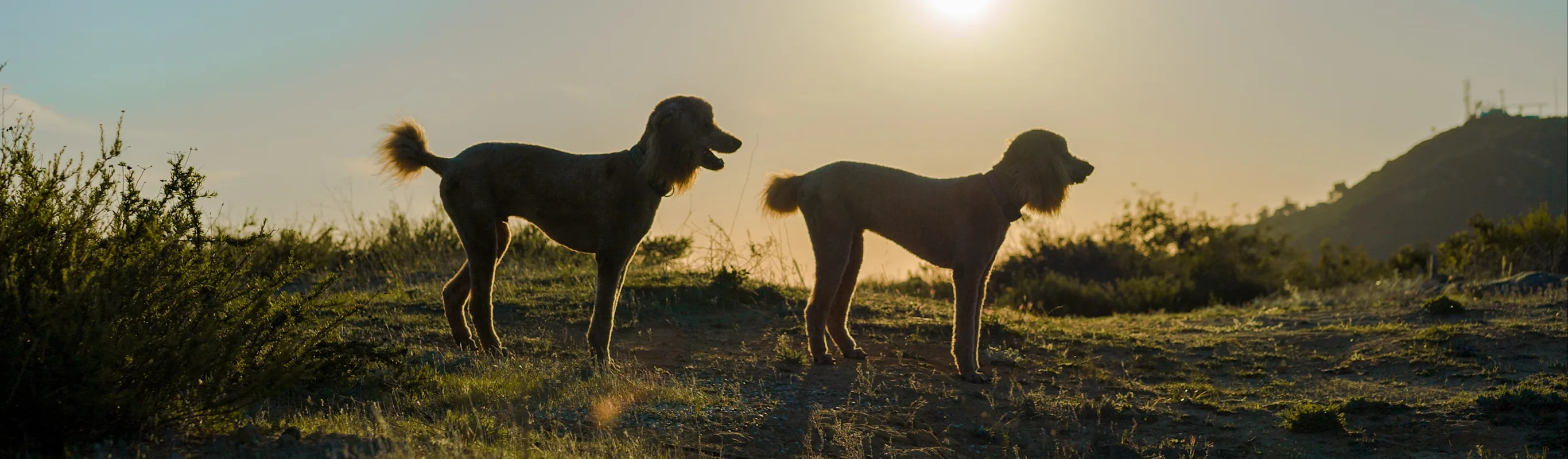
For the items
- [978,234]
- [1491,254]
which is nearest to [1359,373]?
[978,234]

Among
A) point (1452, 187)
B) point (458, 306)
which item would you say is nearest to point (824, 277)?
point (458, 306)

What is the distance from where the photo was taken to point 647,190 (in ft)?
24.2

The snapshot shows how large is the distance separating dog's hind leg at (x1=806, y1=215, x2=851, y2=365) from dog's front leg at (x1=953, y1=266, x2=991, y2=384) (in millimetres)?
821

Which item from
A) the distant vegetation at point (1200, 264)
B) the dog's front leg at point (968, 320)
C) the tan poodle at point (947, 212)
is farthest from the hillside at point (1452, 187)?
the dog's front leg at point (968, 320)

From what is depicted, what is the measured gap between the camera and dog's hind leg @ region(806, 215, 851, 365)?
26.6ft

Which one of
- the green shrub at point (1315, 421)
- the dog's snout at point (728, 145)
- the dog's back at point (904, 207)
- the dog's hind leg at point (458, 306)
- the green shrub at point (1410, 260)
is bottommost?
the green shrub at point (1315, 421)

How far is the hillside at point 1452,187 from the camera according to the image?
51.3 metres

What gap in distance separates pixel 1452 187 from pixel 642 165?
59161mm

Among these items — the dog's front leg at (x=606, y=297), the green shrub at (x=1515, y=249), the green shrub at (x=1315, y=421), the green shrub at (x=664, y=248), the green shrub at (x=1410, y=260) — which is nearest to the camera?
the green shrub at (x=1315, y=421)

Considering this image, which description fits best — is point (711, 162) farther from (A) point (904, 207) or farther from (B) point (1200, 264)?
(B) point (1200, 264)

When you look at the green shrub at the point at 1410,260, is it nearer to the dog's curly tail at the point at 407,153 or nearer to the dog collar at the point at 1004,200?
the dog collar at the point at 1004,200

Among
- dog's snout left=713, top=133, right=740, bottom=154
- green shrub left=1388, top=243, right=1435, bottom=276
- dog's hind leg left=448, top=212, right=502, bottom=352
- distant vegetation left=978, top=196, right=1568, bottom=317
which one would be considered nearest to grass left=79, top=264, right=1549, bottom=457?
dog's hind leg left=448, top=212, right=502, bottom=352

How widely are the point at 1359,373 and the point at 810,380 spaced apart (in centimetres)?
490

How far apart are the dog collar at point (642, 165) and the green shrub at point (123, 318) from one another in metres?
2.45
